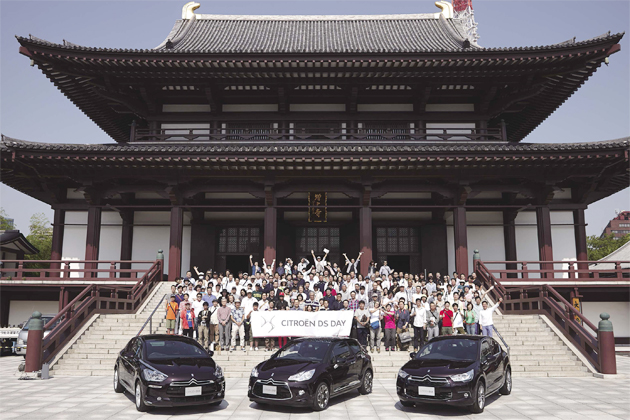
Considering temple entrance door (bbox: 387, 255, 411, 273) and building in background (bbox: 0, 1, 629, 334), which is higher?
building in background (bbox: 0, 1, 629, 334)

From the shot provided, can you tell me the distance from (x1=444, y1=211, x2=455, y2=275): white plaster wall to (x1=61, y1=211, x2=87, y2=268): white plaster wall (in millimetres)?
17785

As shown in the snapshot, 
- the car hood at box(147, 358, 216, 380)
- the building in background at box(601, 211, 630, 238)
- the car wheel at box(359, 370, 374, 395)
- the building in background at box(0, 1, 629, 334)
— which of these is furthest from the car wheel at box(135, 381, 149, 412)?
the building in background at box(601, 211, 630, 238)

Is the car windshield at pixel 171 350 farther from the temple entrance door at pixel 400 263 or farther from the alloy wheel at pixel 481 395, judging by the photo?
the temple entrance door at pixel 400 263

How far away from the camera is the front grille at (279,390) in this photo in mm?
9117

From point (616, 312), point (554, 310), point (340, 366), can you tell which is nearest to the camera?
point (340, 366)

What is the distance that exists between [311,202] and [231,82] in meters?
6.68

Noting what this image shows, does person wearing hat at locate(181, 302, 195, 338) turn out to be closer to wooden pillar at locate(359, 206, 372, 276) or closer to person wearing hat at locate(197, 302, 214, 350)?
person wearing hat at locate(197, 302, 214, 350)

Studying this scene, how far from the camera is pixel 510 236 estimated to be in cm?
2212

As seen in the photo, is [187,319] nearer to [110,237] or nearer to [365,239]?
[365,239]

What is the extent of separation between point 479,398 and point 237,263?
17.1 m

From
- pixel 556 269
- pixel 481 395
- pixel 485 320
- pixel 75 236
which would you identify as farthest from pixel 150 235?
pixel 556 269

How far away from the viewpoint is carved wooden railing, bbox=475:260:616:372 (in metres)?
13.7

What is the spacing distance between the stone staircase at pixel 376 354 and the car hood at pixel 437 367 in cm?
359

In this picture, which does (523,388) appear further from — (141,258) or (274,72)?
(141,258)
